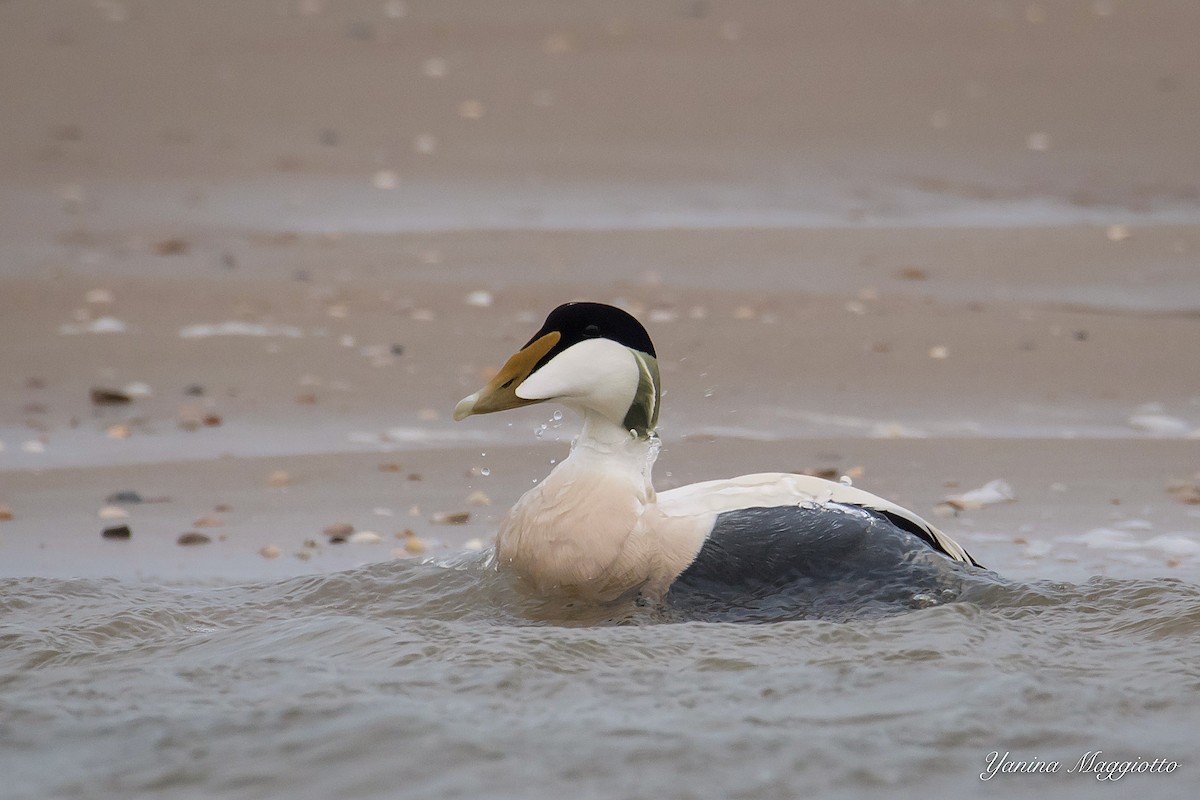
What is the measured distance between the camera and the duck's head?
14.6 feet

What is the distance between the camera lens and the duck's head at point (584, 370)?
14.6ft

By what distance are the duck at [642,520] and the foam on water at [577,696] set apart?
0.12m

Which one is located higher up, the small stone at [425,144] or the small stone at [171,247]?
the small stone at [425,144]

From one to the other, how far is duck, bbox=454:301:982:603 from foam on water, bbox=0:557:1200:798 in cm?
12

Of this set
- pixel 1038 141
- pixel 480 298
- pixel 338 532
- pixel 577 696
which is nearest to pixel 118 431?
pixel 338 532

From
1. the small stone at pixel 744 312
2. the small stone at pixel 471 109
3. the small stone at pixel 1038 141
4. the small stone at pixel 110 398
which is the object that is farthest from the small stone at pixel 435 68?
the small stone at pixel 110 398

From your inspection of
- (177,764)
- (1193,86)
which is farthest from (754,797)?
(1193,86)

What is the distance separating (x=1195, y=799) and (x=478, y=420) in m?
3.82

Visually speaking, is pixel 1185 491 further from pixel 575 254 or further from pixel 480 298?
pixel 575 254

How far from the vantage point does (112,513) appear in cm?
577

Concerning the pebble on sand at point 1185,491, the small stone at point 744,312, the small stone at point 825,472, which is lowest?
the pebble on sand at point 1185,491

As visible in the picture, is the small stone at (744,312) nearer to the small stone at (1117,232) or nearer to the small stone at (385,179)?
the small stone at (1117,232)

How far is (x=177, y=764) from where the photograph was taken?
12.1 feet

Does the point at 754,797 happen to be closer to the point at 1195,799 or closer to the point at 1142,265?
the point at 1195,799
